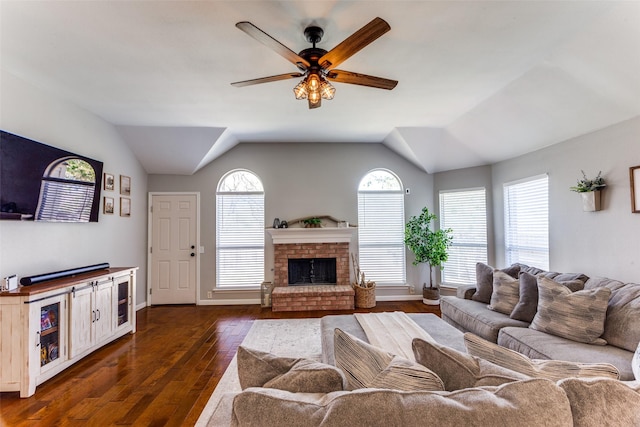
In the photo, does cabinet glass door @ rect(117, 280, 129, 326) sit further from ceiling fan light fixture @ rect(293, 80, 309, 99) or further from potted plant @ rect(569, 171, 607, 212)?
potted plant @ rect(569, 171, 607, 212)

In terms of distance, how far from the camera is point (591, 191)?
326 centimetres

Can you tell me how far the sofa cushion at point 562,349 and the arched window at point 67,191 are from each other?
15.6 feet

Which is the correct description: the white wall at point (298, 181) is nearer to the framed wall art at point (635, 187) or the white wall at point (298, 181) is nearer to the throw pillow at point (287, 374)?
the framed wall art at point (635, 187)

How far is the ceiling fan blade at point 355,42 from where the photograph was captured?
1.79m

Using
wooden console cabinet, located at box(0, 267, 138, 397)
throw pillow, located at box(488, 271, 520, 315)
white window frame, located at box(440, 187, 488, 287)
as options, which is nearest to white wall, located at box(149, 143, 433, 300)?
white window frame, located at box(440, 187, 488, 287)

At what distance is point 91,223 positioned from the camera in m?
4.02

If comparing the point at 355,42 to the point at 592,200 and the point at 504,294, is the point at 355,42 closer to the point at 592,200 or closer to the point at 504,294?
the point at 504,294

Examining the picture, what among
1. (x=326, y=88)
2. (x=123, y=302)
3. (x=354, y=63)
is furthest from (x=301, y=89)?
(x=123, y=302)

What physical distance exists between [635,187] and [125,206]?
642 centimetres

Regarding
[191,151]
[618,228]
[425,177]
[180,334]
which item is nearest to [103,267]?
[180,334]

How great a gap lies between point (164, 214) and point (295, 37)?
4284mm

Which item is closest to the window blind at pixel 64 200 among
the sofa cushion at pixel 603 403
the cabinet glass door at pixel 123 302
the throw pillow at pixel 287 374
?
the cabinet glass door at pixel 123 302

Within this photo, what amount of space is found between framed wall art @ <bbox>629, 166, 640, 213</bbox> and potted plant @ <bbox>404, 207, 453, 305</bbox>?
248 cm

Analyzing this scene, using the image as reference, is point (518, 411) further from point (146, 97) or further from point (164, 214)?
point (164, 214)
